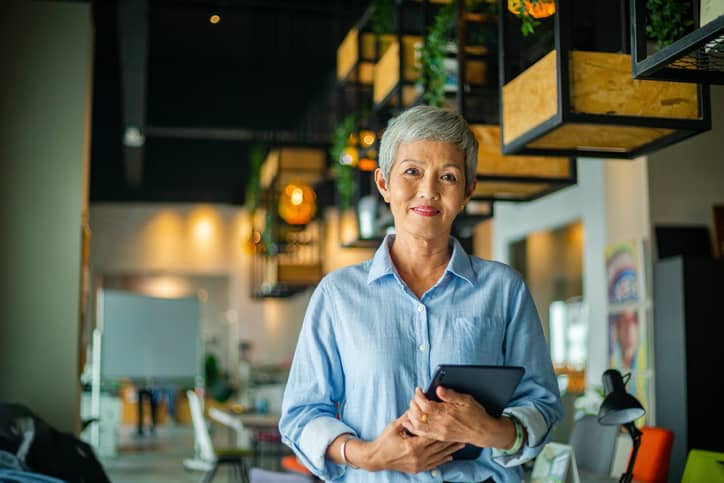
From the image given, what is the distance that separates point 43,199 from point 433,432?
5690 mm

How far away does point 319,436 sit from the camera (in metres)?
1.80

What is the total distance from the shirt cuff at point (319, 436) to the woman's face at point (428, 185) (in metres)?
0.40

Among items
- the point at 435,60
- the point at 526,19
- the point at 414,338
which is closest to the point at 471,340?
the point at 414,338

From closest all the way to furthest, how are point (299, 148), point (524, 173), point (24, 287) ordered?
point (524, 173)
point (24, 287)
point (299, 148)

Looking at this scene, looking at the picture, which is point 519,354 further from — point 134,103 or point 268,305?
point 268,305

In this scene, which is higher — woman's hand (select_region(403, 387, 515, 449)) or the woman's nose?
the woman's nose

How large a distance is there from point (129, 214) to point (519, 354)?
1746cm

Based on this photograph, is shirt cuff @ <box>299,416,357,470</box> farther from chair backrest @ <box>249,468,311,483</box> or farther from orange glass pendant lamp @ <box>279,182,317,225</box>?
orange glass pendant lamp @ <box>279,182,317,225</box>

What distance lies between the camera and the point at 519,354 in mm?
1890

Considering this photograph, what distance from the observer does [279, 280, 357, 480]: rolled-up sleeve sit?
6.04 ft

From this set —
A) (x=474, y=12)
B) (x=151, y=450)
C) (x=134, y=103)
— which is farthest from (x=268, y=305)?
(x=474, y=12)

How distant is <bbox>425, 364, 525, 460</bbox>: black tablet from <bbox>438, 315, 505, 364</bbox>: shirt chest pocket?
3.8 inches

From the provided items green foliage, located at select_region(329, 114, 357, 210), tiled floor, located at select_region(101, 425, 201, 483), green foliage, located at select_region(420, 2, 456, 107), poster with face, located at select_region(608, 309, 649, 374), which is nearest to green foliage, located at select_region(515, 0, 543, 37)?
green foliage, located at select_region(420, 2, 456, 107)

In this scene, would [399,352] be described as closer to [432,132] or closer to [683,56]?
[432,132]
